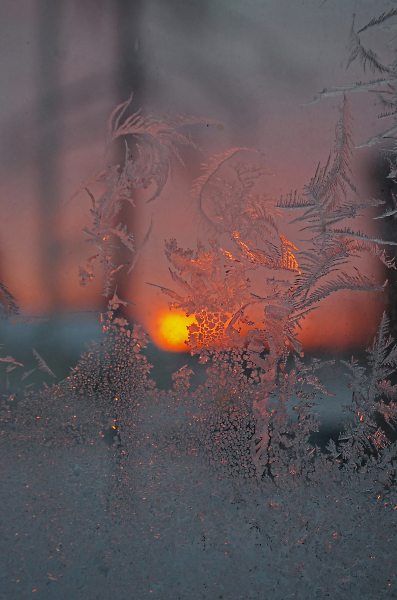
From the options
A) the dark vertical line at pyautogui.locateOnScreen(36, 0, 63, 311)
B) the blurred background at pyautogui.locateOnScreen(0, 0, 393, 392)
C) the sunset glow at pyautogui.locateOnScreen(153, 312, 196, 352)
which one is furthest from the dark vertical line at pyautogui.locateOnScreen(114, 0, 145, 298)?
the sunset glow at pyautogui.locateOnScreen(153, 312, 196, 352)

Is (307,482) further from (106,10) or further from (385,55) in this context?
(106,10)

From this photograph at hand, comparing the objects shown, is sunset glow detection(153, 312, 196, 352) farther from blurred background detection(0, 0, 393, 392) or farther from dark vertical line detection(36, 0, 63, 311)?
dark vertical line detection(36, 0, 63, 311)

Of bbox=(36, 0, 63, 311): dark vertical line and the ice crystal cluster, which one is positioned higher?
bbox=(36, 0, 63, 311): dark vertical line

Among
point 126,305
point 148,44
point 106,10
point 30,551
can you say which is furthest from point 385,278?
point 30,551

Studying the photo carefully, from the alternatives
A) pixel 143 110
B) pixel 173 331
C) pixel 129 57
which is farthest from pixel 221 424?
pixel 129 57

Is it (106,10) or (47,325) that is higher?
(106,10)

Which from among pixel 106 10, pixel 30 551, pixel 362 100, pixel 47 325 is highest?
pixel 106 10

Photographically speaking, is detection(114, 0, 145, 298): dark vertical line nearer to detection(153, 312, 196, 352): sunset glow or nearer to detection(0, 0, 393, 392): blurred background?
Answer: detection(0, 0, 393, 392): blurred background

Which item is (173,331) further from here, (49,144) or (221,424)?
(49,144)
